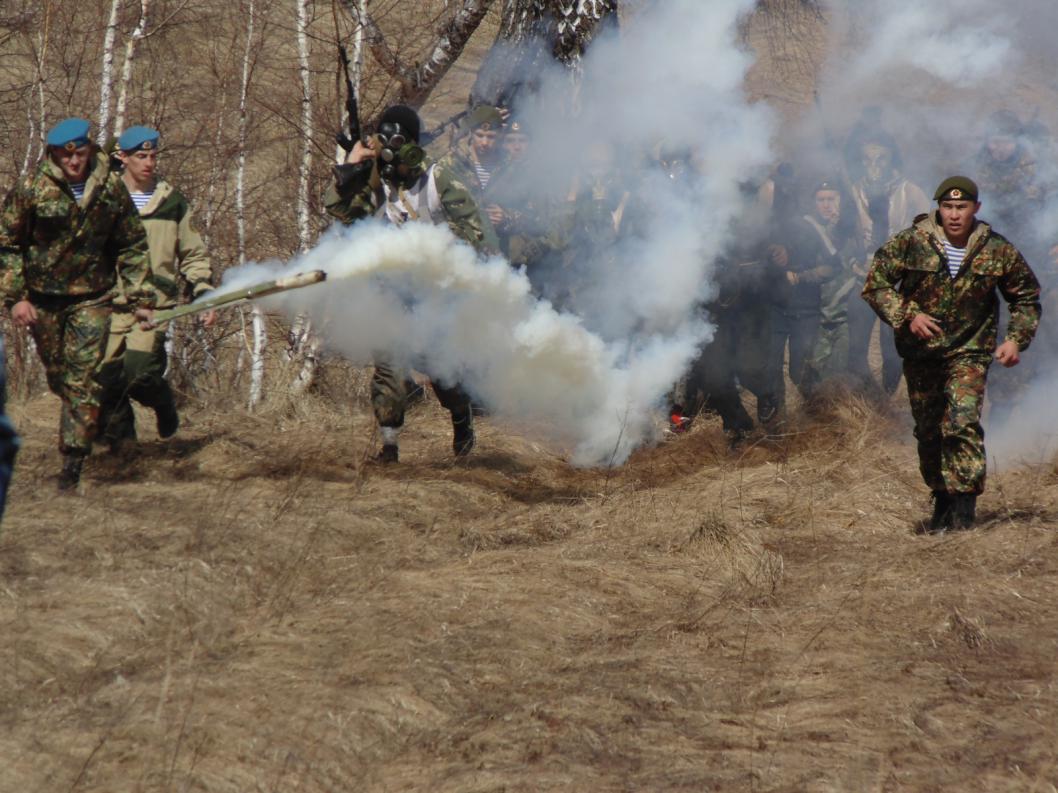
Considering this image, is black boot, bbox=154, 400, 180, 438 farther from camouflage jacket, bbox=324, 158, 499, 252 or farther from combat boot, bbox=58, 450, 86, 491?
camouflage jacket, bbox=324, 158, 499, 252

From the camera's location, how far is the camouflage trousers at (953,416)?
271 inches

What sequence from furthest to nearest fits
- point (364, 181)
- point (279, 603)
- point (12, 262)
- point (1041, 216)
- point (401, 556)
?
1. point (1041, 216)
2. point (364, 181)
3. point (12, 262)
4. point (401, 556)
5. point (279, 603)

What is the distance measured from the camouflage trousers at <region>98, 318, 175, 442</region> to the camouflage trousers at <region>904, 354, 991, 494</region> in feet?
14.4

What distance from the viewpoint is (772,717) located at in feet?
15.1

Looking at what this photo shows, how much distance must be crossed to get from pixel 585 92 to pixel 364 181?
3.10 metres

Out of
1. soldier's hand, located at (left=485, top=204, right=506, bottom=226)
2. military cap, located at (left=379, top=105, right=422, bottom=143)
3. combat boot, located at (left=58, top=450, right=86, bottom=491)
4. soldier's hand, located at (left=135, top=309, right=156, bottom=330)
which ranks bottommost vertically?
combat boot, located at (left=58, top=450, right=86, bottom=491)

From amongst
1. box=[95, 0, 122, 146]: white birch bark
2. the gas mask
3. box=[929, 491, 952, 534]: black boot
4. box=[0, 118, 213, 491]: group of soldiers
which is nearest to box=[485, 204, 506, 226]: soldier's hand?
the gas mask

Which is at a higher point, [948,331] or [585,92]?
[585,92]

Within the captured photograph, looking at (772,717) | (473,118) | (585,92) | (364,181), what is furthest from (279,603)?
(585,92)

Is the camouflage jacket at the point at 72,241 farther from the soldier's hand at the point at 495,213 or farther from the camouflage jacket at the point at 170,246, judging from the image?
the soldier's hand at the point at 495,213

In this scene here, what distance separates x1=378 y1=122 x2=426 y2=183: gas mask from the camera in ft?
26.7

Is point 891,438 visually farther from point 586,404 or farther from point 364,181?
point 364,181

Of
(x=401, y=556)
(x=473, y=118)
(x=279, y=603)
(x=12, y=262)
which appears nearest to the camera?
(x=279, y=603)

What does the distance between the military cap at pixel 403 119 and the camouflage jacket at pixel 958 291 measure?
2.87 metres
